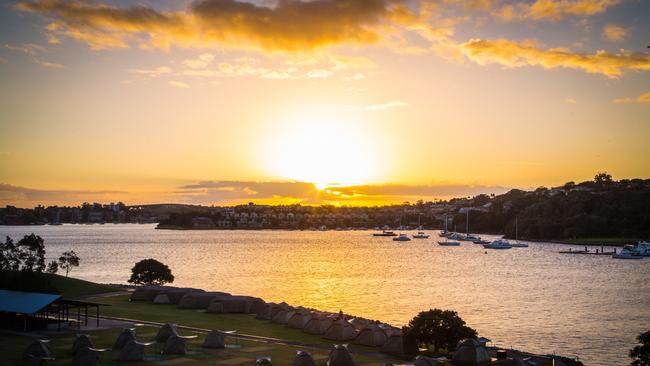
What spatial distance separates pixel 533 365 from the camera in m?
40.4

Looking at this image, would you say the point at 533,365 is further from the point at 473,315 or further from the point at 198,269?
the point at 198,269

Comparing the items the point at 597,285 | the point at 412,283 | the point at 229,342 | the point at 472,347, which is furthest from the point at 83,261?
the point at 472,347

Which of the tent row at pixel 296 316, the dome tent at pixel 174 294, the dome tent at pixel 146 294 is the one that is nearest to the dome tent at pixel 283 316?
the tent row at pixel 296 316

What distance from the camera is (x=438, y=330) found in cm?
4550

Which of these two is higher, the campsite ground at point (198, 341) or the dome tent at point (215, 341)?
the dome tent at point (215, 341)

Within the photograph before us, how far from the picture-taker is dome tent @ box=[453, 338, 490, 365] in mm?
41250

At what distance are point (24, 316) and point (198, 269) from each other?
102642 millimetres

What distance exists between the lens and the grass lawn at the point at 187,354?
38.6m

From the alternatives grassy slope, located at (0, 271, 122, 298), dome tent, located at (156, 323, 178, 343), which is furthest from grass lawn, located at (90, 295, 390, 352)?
dome tent, located at (156, 323, 178, 343)

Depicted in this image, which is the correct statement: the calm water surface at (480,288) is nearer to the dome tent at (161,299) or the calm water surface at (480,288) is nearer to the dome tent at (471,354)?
the dome tent at (471,354)

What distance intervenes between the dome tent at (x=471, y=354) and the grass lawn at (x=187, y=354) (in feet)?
15.2

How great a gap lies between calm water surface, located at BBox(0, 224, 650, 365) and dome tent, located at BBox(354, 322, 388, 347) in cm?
1761

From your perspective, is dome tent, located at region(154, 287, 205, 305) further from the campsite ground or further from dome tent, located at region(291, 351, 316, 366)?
dome tent, located at region(291, 351, 316, 366)

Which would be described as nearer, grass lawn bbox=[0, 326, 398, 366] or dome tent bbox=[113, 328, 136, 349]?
grass lawn bbox=[0, 326, 398, 366]
